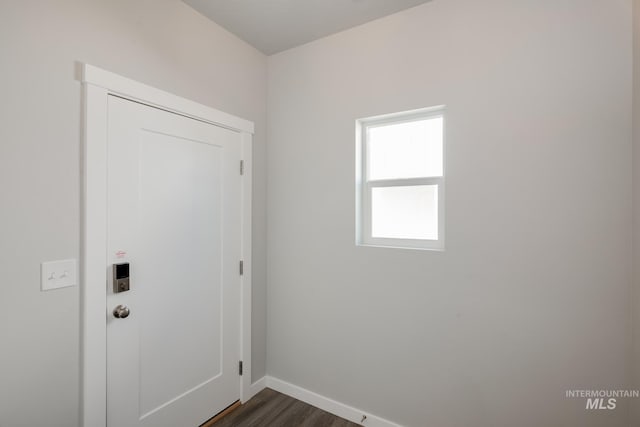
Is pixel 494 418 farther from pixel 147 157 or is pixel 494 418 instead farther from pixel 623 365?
pixel 147 157

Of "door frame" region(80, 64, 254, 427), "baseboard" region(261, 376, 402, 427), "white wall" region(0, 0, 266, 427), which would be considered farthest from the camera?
"baseboard" region(261, 376, 402, 427)

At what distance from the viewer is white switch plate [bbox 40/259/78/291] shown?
130 cm

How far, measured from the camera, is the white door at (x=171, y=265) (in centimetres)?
155

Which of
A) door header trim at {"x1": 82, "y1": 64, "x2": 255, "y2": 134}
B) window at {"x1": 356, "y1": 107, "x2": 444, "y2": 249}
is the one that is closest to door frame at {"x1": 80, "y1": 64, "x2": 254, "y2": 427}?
door header trim at {"x1": 82, "y1": 64, "x2": 255, "y2": 134}

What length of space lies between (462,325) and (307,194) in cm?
136

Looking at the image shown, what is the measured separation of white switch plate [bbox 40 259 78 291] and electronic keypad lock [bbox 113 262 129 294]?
0.16 meters

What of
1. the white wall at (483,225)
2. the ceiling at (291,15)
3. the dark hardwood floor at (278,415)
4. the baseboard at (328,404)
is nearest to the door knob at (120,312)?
the dark hardwood floor at (278,415)

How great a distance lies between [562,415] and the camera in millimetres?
1480

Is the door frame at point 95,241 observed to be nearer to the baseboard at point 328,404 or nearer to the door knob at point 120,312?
the door knob at point 120,312

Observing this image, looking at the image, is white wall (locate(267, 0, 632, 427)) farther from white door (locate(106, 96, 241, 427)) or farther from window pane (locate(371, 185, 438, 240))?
white door (locate(106, 96, 241, 427))

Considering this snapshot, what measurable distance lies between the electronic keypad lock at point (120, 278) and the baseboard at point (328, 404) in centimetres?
149

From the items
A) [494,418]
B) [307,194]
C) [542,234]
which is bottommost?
[494,418]

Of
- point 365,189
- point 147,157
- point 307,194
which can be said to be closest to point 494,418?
point 365,189

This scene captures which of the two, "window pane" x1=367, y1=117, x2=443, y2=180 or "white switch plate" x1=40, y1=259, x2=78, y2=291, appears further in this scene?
"window pane" x1=367, y1=117, x2=443, y2=180
